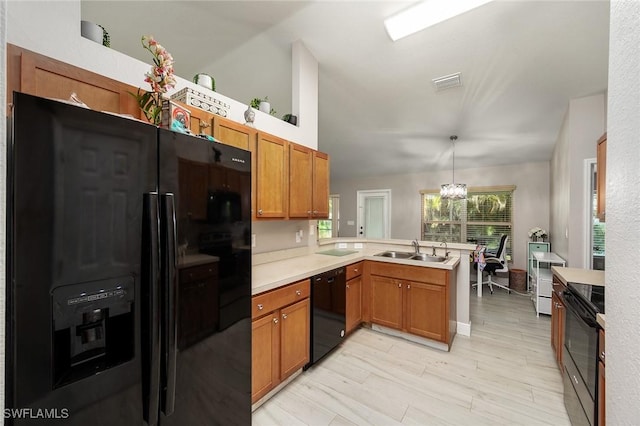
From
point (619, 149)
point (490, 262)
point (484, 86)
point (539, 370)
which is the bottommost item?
point (539, 370)

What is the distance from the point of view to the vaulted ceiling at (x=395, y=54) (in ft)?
6.98

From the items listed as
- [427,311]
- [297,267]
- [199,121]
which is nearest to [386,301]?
[427,311]

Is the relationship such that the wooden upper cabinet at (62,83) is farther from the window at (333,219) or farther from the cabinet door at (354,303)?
the window at (333,219)

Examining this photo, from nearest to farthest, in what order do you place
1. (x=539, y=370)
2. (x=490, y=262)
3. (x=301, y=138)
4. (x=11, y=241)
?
(x=11, y=241) < (x=539, y=370) < (x=301, y=138) < (x=490, y=262)

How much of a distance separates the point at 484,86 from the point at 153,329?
391 centimetres

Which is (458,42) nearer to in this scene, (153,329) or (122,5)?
(122,5)

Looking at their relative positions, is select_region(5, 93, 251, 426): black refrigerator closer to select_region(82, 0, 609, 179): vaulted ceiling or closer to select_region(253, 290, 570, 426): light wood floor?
select_region(253, 290, 570, 426): light wood floor

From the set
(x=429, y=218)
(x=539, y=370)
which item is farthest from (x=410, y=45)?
(x=429, y=218)

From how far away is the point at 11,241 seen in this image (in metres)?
0.73

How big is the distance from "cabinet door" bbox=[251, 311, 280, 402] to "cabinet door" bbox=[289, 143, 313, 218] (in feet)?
3.36

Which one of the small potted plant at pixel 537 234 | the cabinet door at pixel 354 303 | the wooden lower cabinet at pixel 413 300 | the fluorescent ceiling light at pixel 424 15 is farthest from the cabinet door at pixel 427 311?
the small potted plant at pixel 537 234

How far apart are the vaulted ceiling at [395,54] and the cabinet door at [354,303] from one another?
1980 mm

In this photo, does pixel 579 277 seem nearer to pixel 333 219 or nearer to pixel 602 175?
pixel 602 175

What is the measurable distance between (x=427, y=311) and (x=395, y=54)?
271 cm
